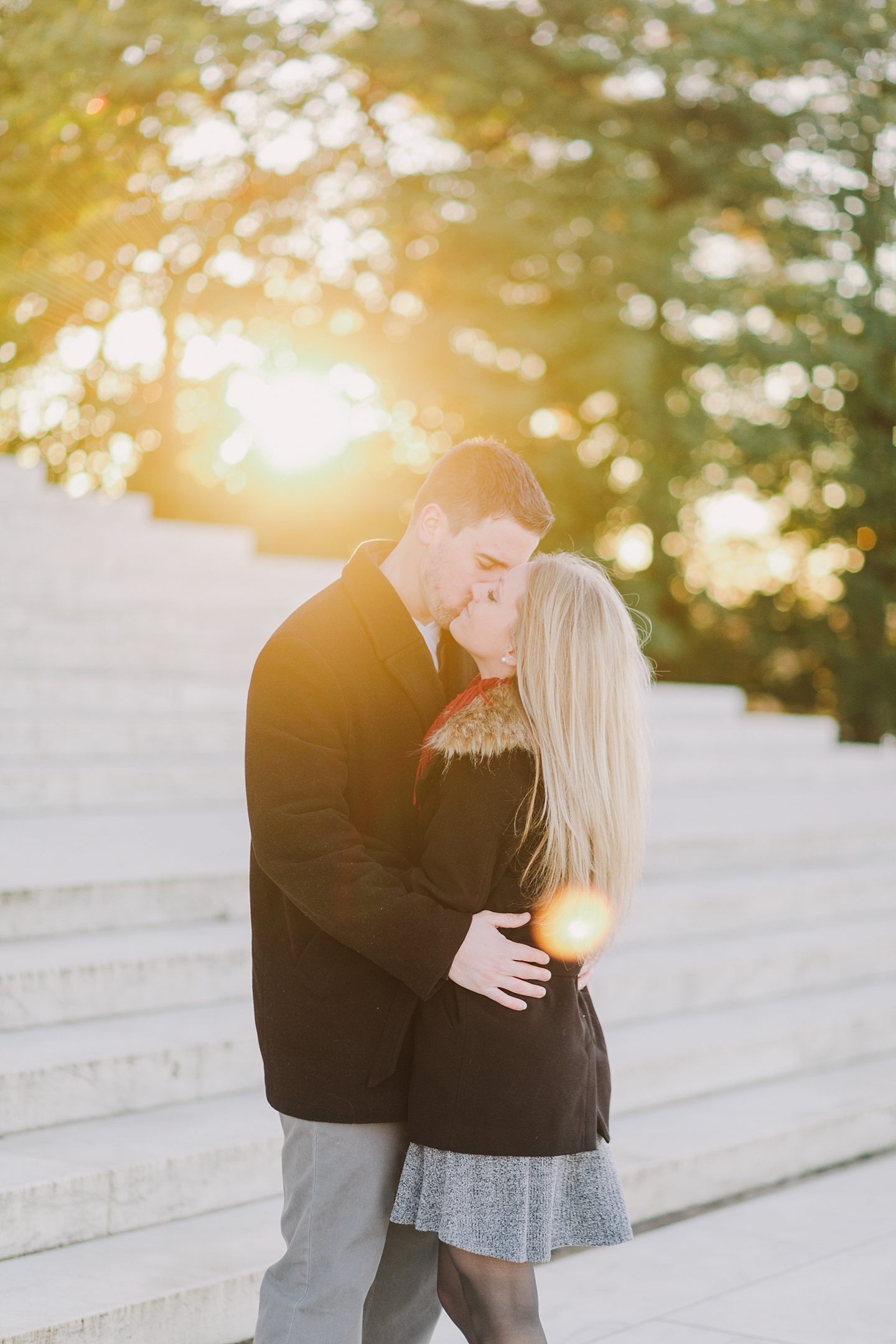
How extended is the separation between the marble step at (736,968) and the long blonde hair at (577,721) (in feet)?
8.77

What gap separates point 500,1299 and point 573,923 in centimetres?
61

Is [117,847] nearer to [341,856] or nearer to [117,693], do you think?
[117,693]

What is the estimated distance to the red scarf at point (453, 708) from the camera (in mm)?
2264

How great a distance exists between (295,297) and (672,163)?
206 inches

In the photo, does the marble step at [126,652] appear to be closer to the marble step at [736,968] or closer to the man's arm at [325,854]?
the marble step at [736,968]

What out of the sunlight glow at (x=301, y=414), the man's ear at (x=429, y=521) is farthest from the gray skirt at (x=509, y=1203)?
the sunlight glow at (x=301, y=414)

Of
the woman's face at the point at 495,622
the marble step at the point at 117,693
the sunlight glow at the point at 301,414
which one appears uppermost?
the woman's face at the point at 495,622

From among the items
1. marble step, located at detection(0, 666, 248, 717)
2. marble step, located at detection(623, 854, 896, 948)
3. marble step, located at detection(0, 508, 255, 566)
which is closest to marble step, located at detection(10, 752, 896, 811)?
marble step, located at detection(623, 854, 896, 948)

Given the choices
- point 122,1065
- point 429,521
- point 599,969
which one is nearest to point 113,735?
point 599,969

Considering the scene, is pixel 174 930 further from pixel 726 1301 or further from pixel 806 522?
pixel 806 522

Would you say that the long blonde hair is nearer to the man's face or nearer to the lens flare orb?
the lens flare orb

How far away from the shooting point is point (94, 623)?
7.13 metres

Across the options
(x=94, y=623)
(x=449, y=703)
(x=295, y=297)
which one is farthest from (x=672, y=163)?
(x=449, y=703)

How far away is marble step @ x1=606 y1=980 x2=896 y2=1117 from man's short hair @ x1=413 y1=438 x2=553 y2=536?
8.44ft
